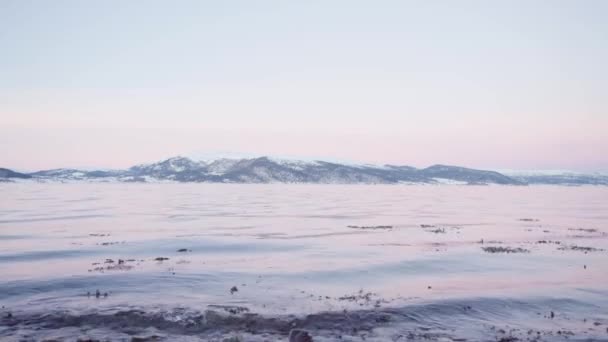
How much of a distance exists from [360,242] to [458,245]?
23.8ft

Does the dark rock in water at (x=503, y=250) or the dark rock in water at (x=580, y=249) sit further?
the dark rock in water at (x=580, y=249)

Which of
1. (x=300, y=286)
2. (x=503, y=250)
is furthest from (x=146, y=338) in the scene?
(x=503, y=250)

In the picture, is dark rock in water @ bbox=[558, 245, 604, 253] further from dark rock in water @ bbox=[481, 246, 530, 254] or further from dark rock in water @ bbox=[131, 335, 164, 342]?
dark rock in water @ bbox=[131, 335, 164, 342]

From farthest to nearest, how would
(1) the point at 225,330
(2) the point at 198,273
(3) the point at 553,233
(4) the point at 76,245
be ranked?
1. (3) the point at 553,233
2. (4) the point at 76,245
3. (2) the point at 198,273
4. (1) the point at 225,330

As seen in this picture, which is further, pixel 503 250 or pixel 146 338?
pixel 503 250

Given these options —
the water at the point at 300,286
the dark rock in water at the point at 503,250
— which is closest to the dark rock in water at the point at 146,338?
the water at the point at 300,286

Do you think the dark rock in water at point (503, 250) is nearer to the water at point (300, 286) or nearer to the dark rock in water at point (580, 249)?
the water at point (300, 286)

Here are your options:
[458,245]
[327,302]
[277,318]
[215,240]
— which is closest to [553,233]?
[458,245]

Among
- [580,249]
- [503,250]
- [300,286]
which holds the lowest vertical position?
[300,286]

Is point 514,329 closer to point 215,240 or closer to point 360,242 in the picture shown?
point 360,242

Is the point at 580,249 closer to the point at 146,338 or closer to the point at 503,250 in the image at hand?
the point at 503,250

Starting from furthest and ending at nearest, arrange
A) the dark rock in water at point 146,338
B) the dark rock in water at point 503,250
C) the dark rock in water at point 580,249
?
the dark rock in water at point 580,249, the dark rock in water at point 503,250, the dark rock in water at point 146,338

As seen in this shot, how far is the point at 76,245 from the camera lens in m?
33.2

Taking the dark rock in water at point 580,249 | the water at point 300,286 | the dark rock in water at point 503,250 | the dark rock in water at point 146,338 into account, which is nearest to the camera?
the dark rock in water at point 146,338
